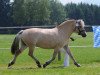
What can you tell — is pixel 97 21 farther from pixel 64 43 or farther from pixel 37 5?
pixel 64 43

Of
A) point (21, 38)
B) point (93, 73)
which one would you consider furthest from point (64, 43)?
point (93, 73)

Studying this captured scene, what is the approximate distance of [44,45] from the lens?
13.3 m

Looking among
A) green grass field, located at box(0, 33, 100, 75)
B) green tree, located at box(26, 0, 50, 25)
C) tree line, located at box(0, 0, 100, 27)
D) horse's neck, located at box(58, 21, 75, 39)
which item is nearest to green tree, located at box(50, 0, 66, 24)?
tree line, located at box(0, 0, 100, 27)

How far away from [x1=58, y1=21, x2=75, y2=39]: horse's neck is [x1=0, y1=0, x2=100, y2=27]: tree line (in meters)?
72.4

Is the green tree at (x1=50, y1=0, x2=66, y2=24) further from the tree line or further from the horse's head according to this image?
the horse's head

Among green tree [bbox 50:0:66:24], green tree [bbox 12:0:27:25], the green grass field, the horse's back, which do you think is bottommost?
green tree [bbox 50:0:66:24]

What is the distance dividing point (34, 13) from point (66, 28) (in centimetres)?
8129

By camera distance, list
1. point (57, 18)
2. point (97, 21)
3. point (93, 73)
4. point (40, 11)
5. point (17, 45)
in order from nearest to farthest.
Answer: point (93, 73), point (17, 45), point (40, 11), point (57, 18), point (97, 21)

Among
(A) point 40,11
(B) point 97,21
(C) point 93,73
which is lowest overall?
(B) point 97,21

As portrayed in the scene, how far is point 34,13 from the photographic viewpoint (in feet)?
311

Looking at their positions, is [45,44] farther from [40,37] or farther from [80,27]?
[80,27]

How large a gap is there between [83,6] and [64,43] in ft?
382

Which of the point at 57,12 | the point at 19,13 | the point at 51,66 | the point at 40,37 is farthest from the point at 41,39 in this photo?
the point at 57,12

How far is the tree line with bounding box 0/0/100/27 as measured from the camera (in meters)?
93.4
